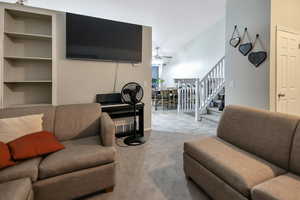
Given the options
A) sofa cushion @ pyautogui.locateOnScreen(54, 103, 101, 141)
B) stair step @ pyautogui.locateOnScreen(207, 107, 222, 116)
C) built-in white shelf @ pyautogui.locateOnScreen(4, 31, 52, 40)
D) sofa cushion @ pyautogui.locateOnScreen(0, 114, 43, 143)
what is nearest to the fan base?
sofa cushion @ pyautogui.locateOnScreen(54, 103, 101, 141)

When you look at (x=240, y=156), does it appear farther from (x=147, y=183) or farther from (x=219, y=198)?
(x=147, y=183)

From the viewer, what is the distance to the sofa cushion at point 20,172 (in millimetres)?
1237

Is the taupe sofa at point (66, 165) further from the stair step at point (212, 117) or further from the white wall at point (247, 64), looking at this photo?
the stair step at point (212, 117)

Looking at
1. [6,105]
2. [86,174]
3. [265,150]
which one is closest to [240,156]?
[265,150]

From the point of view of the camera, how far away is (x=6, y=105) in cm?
250

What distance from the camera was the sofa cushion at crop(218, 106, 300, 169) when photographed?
1.33 metres

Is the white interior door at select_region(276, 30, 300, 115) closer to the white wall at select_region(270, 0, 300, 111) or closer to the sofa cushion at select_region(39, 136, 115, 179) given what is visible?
the white wall at select_region(270, 0, 300, 111)

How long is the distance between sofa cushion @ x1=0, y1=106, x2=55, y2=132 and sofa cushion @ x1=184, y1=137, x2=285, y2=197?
1.67 meters

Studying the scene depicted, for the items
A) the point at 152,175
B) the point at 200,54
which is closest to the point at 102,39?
the point at 152,175

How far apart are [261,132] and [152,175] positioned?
A: 4.11ft

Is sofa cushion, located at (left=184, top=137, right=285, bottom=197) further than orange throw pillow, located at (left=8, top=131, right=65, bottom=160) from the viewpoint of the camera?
No

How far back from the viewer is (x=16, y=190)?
1075mm

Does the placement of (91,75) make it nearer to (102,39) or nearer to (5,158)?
(102,39)

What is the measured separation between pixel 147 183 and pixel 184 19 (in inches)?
215
